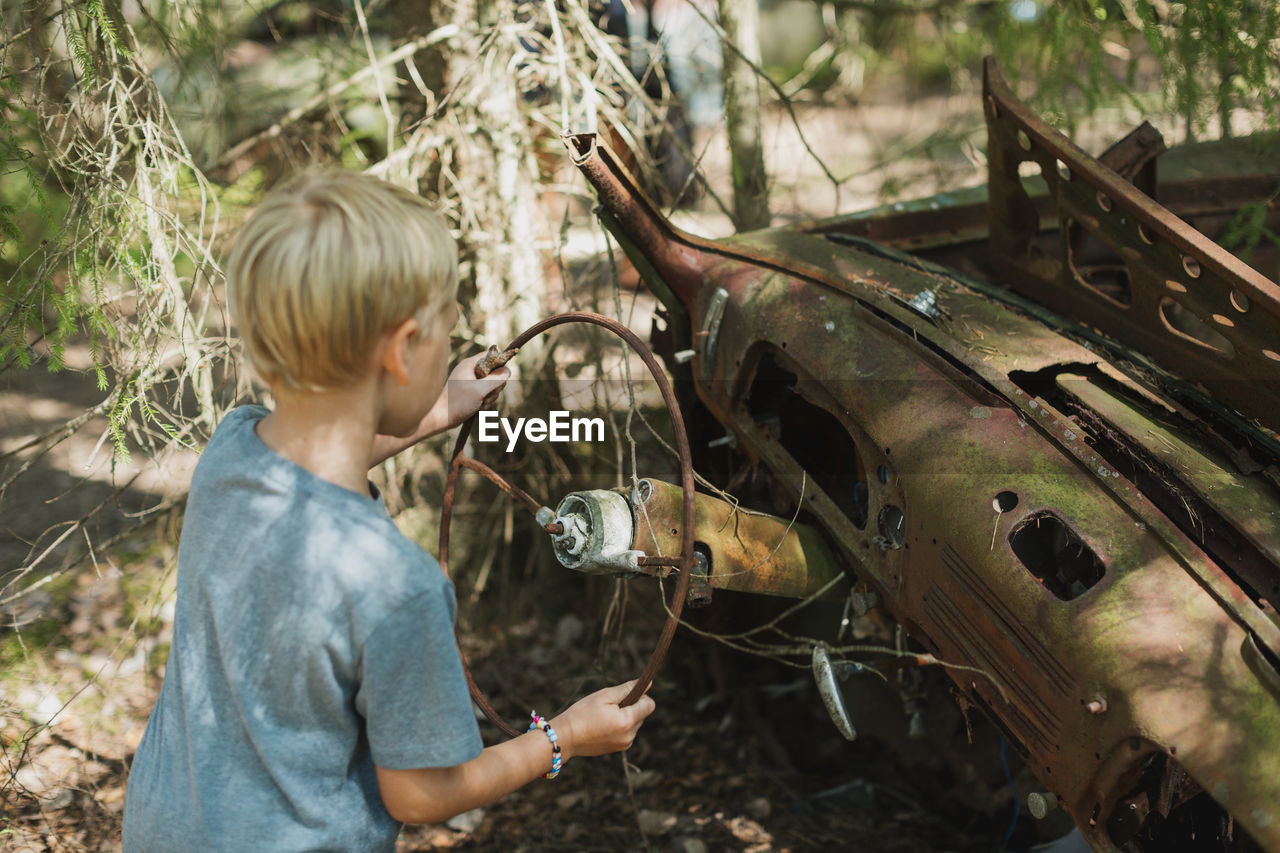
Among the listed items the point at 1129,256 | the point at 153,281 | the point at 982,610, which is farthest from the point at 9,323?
the point at 1129,256

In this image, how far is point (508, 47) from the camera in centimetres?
389

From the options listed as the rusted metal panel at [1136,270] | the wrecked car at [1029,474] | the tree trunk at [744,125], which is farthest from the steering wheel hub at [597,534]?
the tree trunk at [744,125]

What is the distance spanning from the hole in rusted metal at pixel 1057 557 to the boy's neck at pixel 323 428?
145cm

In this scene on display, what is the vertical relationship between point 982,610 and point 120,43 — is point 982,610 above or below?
below

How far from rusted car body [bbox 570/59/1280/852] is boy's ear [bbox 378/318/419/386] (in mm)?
1294

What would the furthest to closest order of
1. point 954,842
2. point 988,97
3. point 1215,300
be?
point 954,842 < point 988,97 < point 1215,300

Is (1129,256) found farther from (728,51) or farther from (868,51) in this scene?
(868,51)

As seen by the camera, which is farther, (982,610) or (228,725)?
(982,610)

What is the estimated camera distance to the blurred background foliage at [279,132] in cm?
293

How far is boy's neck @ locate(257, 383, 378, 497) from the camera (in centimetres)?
154

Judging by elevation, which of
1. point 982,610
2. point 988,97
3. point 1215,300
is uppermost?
point 988,97

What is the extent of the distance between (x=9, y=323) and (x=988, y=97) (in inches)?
117

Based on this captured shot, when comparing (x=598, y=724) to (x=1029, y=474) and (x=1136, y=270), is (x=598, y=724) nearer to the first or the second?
(x=1029, y=474)

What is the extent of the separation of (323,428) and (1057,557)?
1683 millimetres
